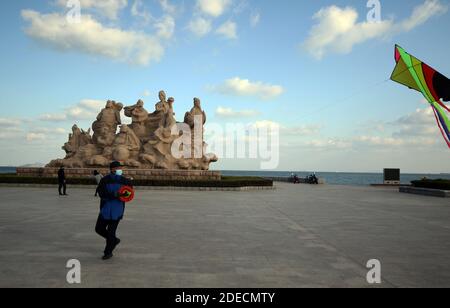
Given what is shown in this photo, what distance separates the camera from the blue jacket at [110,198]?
17.0ft

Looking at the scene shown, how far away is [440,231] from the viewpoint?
7.75 metres

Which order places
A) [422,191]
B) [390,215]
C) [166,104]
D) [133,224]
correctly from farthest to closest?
[166,104], [422,191], [390,215], [133,224]

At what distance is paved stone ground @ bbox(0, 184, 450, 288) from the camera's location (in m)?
4.27

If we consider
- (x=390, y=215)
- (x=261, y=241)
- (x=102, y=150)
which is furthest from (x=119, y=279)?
(x=102, y=150)

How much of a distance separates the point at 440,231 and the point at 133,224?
674 cm

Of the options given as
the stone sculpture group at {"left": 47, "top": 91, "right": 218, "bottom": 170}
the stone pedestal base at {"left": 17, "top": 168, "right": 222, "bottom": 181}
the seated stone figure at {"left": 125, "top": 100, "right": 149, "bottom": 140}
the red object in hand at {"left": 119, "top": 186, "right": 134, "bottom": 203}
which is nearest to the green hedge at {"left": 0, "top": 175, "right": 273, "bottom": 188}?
the stone pedestal base at {"left": 17, "top": 168, "right": 222, "bottom": 181}

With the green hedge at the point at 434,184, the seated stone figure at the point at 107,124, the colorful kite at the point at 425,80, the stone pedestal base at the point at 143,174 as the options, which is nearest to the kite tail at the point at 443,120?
the colorful kite at the point at 425,80

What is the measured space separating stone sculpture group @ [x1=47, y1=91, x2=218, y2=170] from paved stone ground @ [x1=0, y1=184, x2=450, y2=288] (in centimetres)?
1160

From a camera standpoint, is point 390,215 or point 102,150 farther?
point 102,150

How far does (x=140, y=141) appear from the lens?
2238 cm

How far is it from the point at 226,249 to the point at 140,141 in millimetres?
17589
